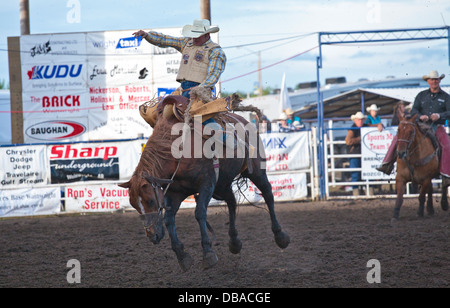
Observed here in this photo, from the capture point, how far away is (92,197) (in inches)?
465

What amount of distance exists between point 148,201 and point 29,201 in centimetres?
756

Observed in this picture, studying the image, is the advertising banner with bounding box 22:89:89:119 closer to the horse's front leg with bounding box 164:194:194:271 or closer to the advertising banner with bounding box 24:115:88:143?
the advertising banner with bounding box 24:115:88:143

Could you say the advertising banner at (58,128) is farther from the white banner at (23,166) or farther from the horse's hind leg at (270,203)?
the horse's hind leg at (270,203)

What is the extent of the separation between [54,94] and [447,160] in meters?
10.1

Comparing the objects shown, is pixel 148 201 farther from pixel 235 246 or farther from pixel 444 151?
pixel 444 151

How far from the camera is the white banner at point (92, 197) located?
1177 centimetres

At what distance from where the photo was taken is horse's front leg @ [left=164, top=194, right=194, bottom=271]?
5191mm

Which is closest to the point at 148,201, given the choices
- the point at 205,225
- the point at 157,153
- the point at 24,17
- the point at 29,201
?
the point at 157,153

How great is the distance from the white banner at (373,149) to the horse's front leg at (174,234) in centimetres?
776

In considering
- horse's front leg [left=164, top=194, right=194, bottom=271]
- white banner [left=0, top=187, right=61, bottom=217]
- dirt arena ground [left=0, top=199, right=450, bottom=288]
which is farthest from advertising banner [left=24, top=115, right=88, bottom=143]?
horse's front leg [left=164, top=194, right=194, bottom=271]

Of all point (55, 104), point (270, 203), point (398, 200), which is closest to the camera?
point (270, 203)

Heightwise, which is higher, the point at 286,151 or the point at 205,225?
the point at 286,151
